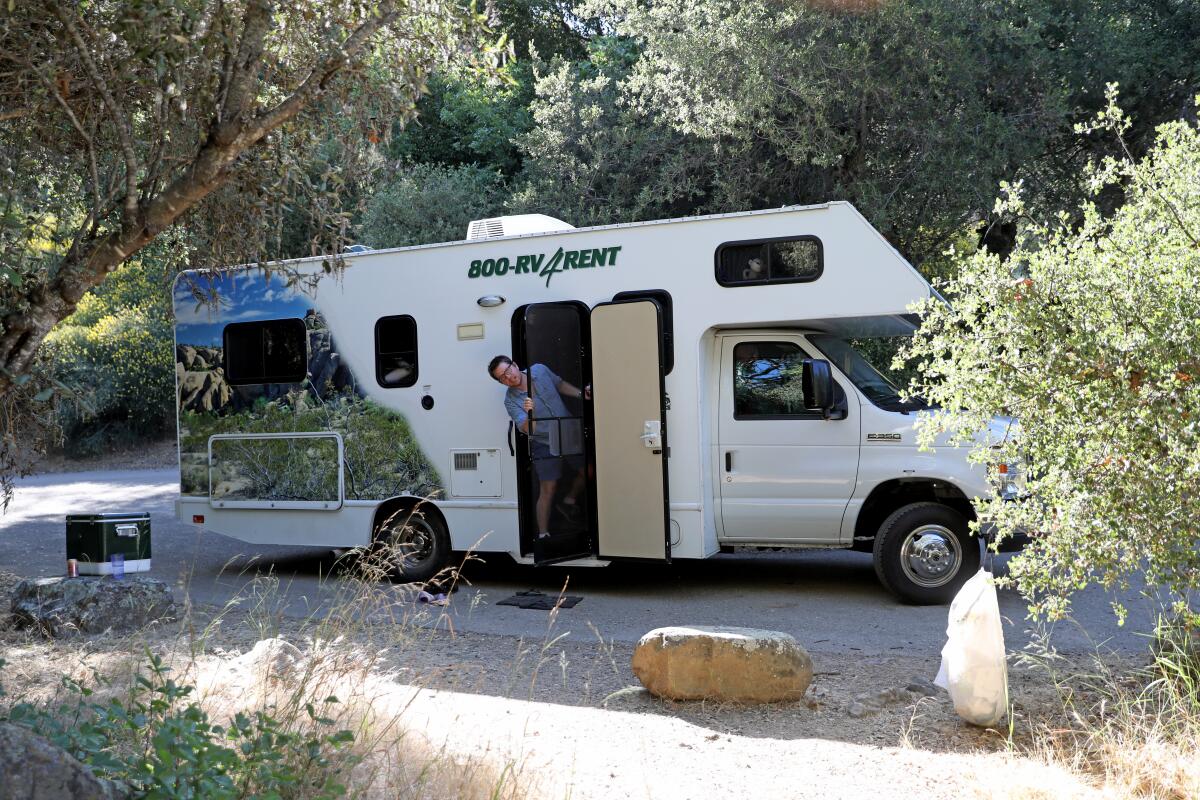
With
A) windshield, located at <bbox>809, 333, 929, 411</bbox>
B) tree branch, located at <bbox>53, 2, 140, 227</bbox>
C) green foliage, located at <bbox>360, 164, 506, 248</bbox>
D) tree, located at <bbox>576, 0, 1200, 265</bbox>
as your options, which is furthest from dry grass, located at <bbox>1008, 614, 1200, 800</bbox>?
green foliage, located at <bbox>360, 164, 506, 248</bbox>

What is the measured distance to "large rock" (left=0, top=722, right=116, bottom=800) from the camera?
2902 millimetres

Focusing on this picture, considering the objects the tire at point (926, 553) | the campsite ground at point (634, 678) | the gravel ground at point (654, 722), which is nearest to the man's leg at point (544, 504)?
the campsite ground at point (634, 678)

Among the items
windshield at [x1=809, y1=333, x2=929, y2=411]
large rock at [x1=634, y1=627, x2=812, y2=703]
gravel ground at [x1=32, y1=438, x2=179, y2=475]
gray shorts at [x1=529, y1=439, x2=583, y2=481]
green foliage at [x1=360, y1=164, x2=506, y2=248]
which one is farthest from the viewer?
gravel ground at [x1=32, y1=438, x2=179, y2=475]

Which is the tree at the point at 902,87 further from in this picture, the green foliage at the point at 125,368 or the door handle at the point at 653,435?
the green foliage at the point at 125,368

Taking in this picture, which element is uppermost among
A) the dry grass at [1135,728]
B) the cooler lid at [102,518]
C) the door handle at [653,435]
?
the door handle at [653,435]

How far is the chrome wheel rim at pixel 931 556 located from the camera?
8.15m

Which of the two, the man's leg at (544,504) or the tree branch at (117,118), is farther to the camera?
the man's leg at (544,504)

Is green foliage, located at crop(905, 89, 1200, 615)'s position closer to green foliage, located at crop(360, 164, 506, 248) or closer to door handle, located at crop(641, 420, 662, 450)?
door handle, located at crop(641, 420, 662, 450)

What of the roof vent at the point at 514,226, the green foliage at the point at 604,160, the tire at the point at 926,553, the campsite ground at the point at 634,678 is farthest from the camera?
the green foliage at the point at 604,160

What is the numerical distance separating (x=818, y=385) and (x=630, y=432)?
1.52 m

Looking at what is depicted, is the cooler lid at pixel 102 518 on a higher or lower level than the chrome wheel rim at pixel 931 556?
higher

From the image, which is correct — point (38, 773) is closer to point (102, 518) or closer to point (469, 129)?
point (102, 518)

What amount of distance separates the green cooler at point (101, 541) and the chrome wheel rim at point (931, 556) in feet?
18.9

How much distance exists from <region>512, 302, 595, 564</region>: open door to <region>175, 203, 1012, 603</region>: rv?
2cm
